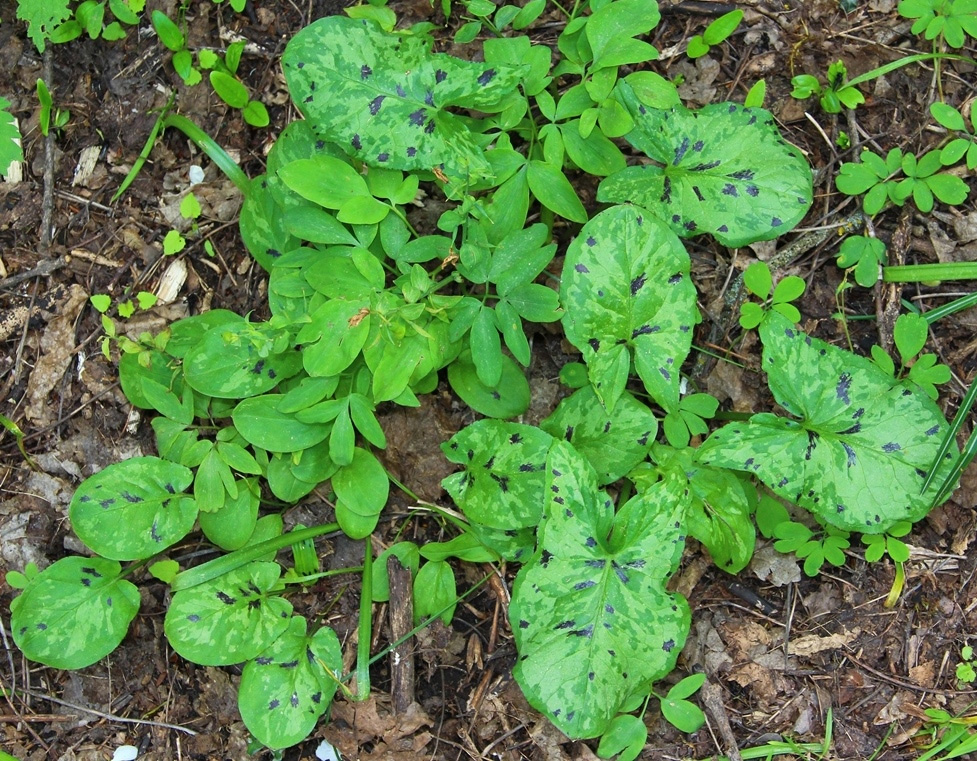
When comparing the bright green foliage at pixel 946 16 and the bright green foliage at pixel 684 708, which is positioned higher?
the bright green foliage at pixel 946 16

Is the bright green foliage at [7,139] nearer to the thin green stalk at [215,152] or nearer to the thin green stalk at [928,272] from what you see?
the thin green stalk at [215,152]

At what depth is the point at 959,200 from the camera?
8.25ft

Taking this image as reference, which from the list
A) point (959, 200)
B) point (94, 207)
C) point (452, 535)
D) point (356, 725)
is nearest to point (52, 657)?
point (356, 725)

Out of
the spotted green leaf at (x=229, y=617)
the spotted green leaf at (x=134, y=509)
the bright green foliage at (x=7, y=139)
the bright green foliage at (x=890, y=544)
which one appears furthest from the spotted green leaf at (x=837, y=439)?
the bright green foliage at (x=7, y=139)

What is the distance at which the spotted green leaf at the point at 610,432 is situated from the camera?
2.41m

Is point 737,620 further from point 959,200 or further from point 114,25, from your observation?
point 114,25

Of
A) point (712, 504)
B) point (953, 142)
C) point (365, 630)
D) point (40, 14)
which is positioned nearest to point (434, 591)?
point (365, 630)

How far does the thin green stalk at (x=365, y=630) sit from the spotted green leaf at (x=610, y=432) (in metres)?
0.72

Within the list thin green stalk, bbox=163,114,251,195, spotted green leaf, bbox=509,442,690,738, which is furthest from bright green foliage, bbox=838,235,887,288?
thin green stalk, bbox=163,114,251,195

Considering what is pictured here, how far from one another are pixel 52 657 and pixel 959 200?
303 centimetres

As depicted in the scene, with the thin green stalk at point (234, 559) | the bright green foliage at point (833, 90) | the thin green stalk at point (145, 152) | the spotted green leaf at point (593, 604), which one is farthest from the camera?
the thin green stalk at point (145, 152)

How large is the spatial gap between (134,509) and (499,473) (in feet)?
3.58

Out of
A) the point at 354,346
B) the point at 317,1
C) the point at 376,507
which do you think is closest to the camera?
the point at 354,346

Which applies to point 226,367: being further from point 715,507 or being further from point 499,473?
point 715,507
